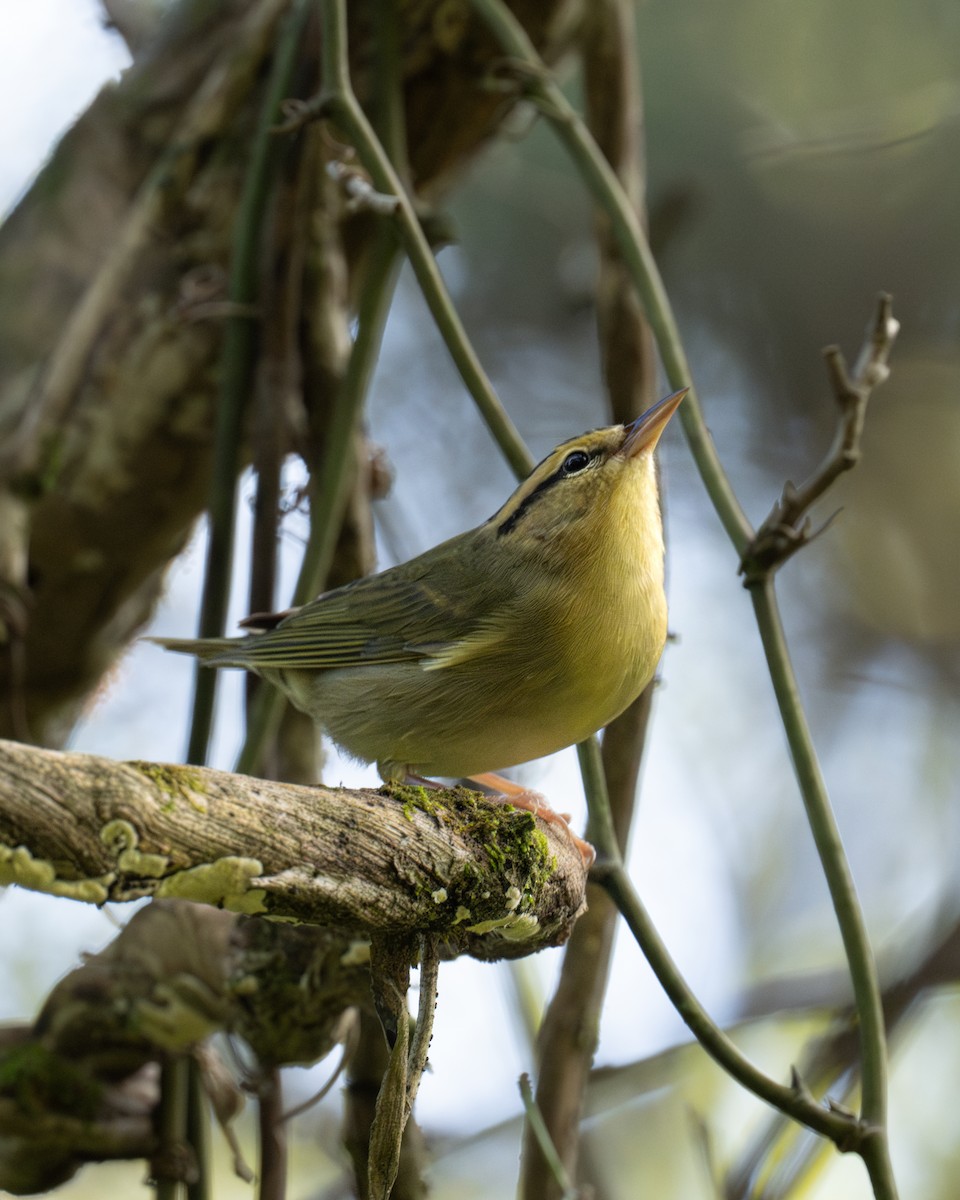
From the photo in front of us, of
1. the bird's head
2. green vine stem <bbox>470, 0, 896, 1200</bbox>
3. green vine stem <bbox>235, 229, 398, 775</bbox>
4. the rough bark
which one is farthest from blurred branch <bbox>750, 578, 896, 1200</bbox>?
the rough bark

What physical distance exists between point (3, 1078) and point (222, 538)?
1846 mm

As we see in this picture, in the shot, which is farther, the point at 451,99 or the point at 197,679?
the point at 451,99

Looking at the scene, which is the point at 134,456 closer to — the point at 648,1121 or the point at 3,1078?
the point at 3,1078

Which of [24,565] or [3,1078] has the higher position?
[24,565]

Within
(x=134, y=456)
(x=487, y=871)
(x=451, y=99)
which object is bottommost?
(x=487, y=871)

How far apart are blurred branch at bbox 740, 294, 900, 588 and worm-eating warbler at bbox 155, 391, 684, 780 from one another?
0.48m

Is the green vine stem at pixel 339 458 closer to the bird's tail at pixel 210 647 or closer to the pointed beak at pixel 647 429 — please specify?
the bird's tail at pixel 210 647

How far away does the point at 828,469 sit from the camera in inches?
114

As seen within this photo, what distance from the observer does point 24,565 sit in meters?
4.72

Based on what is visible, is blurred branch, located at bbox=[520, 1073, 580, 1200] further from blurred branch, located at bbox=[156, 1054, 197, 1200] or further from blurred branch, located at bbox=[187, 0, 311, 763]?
blurred branch, located at bbox=[187, 0, 311, 763]

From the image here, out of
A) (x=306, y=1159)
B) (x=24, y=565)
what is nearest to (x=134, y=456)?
(x=24, y=565)

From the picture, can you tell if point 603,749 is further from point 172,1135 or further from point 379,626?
point 172,1135

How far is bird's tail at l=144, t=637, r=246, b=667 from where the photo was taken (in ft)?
12.8

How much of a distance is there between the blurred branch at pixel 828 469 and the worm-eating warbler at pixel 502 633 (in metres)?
0.48
